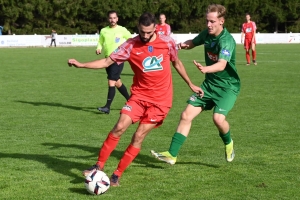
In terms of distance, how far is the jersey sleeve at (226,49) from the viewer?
260 inches

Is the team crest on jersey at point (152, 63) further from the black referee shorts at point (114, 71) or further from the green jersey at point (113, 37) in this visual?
the green jersey at point (113, 37)

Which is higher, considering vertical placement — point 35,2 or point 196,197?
point 196,197

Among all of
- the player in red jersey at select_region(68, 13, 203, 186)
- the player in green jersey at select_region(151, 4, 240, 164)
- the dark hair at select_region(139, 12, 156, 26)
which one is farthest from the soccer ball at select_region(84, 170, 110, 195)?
the dark hair at select_region(139, 12, 156, 26)

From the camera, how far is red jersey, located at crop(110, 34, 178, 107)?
616 centimetres

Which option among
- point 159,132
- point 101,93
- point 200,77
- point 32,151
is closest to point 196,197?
point 32,151

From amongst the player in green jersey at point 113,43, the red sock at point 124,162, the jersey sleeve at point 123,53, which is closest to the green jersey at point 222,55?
the jersey sleeve at point 123,53

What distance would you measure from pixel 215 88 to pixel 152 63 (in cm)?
121

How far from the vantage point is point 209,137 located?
8.97 m

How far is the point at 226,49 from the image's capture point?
6.64 m

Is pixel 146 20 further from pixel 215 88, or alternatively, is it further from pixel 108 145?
pixel 215 88

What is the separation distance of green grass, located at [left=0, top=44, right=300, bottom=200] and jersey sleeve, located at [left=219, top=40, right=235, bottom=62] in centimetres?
139

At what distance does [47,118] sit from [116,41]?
7.91ft

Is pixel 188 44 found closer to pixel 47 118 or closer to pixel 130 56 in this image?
pixel 130 56

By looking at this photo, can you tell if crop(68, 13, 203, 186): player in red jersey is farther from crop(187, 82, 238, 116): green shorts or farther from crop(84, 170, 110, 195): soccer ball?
crop(187, 82, 238, 116): green shorts
